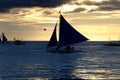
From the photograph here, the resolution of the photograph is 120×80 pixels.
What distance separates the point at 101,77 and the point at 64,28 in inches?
1829

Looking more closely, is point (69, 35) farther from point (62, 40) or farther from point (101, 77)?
point (101, 77)

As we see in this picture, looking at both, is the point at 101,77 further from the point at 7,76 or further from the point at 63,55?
the point at 63,55

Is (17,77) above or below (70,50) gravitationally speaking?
above

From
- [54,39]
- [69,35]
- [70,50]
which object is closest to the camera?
[69,35]

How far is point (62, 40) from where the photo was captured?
9994 centimetres

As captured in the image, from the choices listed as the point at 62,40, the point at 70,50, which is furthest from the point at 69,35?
the point at 70,50

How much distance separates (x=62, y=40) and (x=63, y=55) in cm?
874

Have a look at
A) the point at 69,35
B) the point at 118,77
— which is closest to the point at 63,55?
the point at 69,35

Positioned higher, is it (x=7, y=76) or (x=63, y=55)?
(x=7, y=76)

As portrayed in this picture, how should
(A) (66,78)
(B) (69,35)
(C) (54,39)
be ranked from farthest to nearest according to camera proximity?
1. (C) (54,39)
2. (B) (69,35)
3. (A) (66,78)

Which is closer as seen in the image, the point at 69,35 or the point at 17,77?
the point at 17,77

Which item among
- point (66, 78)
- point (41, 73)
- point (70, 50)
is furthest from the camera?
point (70, 50)

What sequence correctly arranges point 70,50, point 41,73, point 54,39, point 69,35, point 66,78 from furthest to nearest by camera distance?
point 70,50 < point 54,39 < point 69,35 < point 41,73 < point 66,78

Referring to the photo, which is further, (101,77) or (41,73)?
(41,73)
